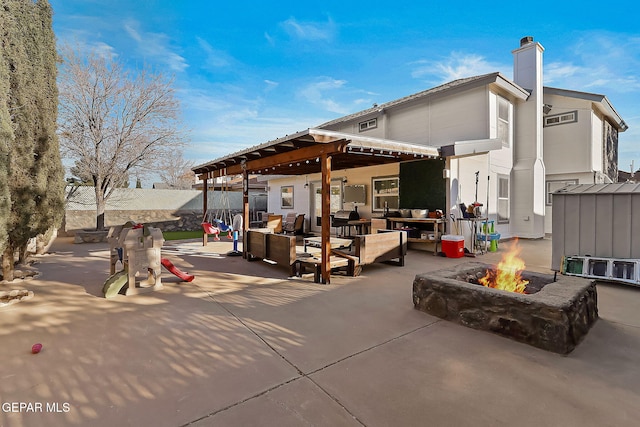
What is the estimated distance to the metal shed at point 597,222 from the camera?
4914 mm

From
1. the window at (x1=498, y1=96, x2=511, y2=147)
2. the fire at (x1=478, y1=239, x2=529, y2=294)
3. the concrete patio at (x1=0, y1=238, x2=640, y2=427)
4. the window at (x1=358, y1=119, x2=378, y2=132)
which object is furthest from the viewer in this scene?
the window at (x1=358, y1=119, x2=378, y2=132)

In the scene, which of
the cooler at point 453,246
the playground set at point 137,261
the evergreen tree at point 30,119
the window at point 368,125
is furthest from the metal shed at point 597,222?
the evergreen tree at point 30,119

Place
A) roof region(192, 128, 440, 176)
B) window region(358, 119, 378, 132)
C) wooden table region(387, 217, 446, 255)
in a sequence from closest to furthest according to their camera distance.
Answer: roof region(192, 128, 440, 176), wooden table region(387, 217, 446, 255), window region(358, 119, 378, 132)

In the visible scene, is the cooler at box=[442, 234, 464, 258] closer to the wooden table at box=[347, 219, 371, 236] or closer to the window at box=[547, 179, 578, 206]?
the wooden table at box=[347, 219, 371, 236]

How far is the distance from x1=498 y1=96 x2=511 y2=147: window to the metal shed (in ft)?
15.4

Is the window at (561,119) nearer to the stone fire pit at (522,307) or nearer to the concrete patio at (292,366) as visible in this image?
the concrete patio at (292,366)

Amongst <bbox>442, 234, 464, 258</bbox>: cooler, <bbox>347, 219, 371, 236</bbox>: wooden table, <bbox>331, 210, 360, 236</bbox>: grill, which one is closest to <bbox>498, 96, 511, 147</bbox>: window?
<bbox>442, 234, 464, 258</bbox>: cooler

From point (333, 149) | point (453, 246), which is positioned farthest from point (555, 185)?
point (333, 149)

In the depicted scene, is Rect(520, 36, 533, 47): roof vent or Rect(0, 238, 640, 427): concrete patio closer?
Rect(0, 238, 640, 427): concrete patio

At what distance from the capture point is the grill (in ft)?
33.7

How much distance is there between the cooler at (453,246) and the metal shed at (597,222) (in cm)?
204

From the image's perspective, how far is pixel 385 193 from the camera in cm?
998

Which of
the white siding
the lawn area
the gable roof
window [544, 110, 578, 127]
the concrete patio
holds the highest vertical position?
the gable roof

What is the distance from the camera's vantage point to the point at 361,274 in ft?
19.3
